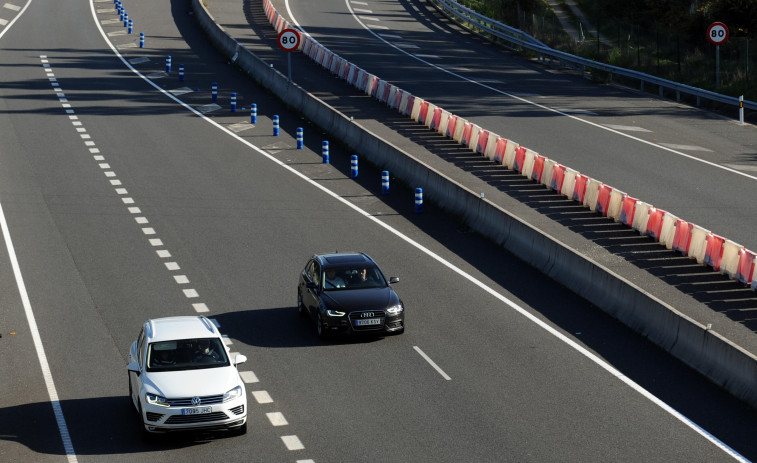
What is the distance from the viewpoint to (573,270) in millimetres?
23641

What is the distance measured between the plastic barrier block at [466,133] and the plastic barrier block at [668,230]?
38.2 feet

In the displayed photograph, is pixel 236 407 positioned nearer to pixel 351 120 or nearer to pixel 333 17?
pixel 351 120

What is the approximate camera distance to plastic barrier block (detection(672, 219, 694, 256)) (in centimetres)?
2427

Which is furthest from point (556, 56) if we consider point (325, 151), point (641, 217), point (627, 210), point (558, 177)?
point (641, 217)

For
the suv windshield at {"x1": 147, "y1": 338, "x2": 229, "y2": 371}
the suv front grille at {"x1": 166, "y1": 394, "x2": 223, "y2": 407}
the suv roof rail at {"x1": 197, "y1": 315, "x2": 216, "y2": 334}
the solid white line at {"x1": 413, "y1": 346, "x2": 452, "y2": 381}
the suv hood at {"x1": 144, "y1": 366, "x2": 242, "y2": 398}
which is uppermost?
the suv roof rail at {"x1": 197, "y1": 315, "x2": 216, "y2": 334}

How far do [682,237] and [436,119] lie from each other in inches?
608

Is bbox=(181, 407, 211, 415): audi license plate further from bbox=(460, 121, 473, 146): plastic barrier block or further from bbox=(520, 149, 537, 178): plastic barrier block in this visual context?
bbox=(460, 121, 473, 146): plastic barrier block

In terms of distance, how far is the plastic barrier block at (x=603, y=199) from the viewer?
91.0ft

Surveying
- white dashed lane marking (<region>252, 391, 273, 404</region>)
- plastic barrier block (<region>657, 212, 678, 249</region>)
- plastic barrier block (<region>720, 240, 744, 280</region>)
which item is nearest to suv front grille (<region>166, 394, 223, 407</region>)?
white dashed lane marking (<region>252, 391, 273, 404</region>)

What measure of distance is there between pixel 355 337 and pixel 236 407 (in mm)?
5358

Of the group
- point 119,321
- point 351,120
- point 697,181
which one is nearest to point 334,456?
point 119,321

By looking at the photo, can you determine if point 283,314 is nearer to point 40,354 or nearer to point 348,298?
point 348,298

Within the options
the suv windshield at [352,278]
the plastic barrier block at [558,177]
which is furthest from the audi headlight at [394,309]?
the plastic barrier block at [558,177]

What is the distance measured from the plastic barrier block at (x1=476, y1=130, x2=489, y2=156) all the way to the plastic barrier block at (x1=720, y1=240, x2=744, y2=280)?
41.9 feet
